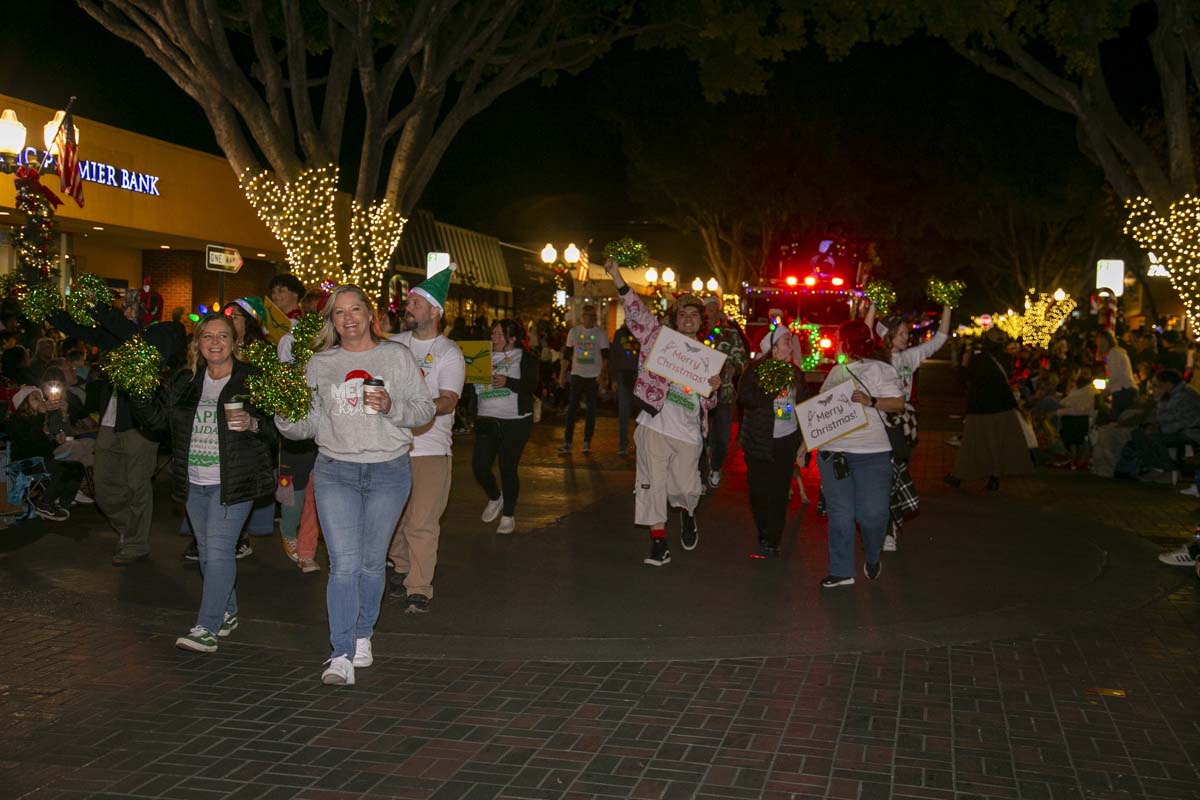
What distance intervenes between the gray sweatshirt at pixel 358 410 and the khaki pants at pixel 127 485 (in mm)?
3349

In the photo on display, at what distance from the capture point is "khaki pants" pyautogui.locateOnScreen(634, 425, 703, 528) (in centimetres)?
901

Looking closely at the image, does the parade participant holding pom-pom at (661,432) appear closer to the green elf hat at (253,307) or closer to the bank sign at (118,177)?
the green elf hat at (253,307)

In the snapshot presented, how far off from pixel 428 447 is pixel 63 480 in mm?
4871

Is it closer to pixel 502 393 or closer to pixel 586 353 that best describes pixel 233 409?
pixel 502 393

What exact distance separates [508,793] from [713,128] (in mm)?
34369

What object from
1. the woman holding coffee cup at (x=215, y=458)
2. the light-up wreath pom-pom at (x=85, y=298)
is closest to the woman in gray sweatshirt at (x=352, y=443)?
the woman holding coffee cup at (x=215, y=458)

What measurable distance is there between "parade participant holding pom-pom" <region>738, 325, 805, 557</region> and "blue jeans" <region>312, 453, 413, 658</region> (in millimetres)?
3765

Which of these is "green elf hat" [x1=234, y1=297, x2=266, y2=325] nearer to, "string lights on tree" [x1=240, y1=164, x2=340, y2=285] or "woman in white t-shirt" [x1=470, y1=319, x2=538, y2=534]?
"woman in white t-shirt" [x1=470, y1=319, x2=538, y2=534]

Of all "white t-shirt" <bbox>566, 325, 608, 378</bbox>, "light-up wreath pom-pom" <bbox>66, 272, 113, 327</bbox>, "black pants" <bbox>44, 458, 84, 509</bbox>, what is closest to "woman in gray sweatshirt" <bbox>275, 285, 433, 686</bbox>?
"light-up wreath pom-pom" <bbox>66, 272, 113, 327</bbox>

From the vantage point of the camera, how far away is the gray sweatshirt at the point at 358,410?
19.6 ft

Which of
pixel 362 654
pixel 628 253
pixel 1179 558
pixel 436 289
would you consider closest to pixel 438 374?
pixel 436 289

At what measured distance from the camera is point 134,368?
21.1ft

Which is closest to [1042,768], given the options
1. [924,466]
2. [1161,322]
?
[924,466]

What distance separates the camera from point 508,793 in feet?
15.5
